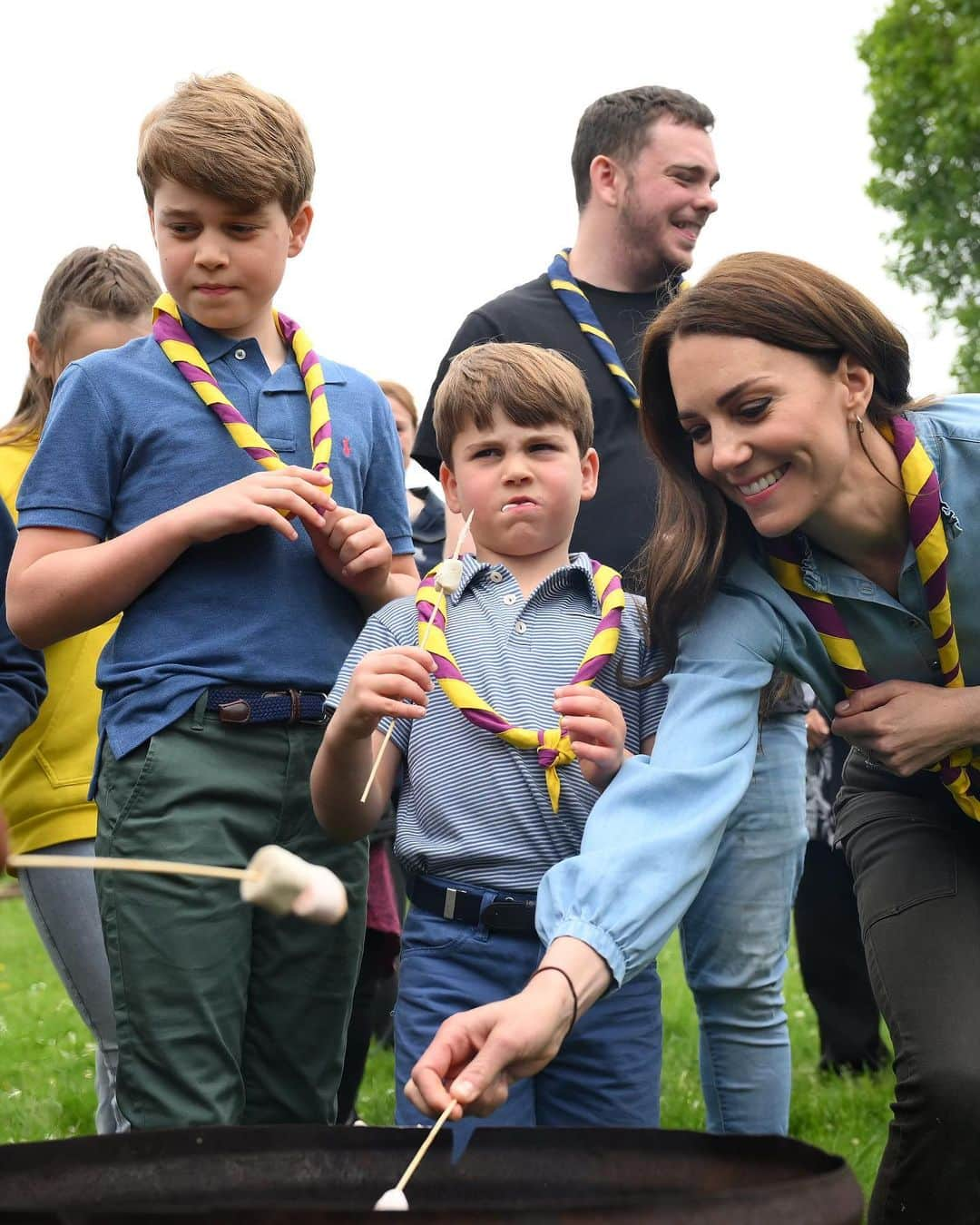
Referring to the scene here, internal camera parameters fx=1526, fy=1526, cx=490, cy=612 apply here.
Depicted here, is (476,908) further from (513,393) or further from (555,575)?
(513,393)

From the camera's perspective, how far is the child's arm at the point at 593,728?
2652 mm

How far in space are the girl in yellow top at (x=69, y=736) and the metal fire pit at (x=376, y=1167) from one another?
1.30m

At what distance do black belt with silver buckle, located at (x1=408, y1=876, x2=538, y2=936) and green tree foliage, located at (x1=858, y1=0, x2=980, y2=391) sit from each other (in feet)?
69.2

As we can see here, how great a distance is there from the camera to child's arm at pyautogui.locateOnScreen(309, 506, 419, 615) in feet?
9.16

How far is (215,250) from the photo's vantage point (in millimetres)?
2867

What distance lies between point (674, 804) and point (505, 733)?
36 centimetres

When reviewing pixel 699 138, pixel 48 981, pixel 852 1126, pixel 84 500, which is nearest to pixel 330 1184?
pixel 84 500

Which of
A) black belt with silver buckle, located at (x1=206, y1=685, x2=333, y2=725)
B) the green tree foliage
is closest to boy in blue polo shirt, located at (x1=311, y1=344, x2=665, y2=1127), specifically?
black belt with silver buckle, located at (x1=206, y1=685, x2=333, y2=725)

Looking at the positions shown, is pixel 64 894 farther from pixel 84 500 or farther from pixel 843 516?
pixel 843 516

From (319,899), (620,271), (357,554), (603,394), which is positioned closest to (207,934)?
→ (357,554)

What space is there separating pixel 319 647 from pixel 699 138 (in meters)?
Answer: 2.16

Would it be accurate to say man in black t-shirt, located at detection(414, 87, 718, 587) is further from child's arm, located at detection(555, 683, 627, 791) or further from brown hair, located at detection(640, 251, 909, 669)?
child's arm, located at detection(555, 683, 627, 791)

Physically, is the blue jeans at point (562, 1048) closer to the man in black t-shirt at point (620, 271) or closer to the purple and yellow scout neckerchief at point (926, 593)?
the purple and yellow scout neckerchief at point (926, 593)

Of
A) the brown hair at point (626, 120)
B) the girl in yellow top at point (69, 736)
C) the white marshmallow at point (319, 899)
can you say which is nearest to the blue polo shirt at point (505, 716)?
the girl in yellow top at point (69, 736)
